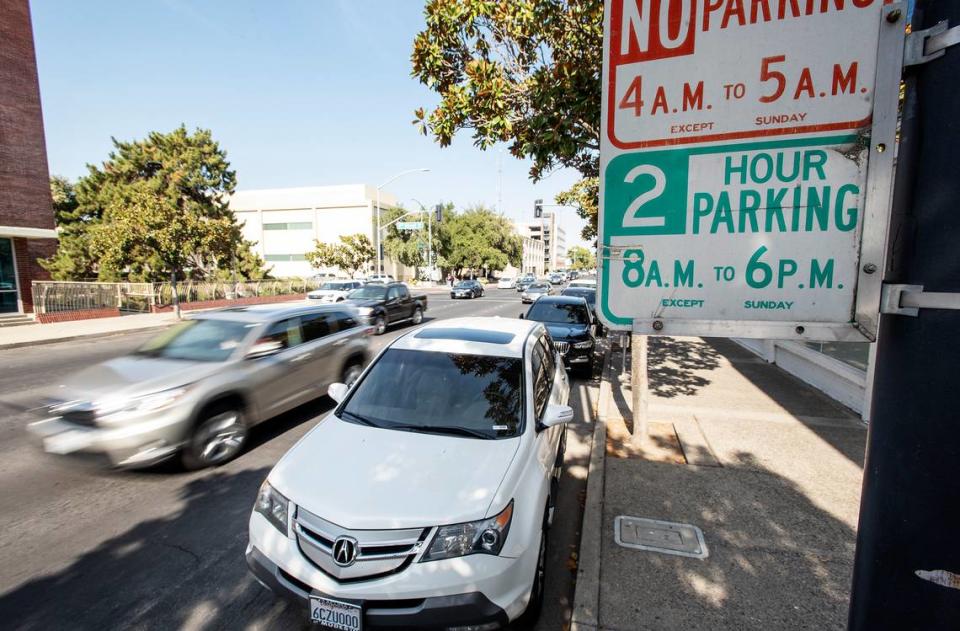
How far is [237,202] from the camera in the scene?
58.4m

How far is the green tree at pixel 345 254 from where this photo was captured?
41.7m

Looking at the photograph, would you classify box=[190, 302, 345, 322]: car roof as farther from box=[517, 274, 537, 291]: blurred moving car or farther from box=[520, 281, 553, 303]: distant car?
box=[517, 274, 537, 291]: blurred moving car

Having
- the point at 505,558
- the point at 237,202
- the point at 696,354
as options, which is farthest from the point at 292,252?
the point at 505,558

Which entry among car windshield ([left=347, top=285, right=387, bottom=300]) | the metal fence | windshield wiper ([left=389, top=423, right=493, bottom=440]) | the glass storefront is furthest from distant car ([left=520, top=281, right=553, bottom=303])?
windshield wiper ([left=389, top=423, right=493, bottom=440])

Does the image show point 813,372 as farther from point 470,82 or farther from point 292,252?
point 292,252

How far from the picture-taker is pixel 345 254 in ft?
139

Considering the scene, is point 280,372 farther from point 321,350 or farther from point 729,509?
point 729,509

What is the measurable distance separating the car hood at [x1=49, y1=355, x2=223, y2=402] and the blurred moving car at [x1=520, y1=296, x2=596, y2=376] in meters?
5.34

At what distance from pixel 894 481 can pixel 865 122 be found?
3.25ft

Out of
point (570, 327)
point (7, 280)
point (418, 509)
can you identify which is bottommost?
point (418, 509)

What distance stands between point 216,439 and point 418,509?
12.4ft

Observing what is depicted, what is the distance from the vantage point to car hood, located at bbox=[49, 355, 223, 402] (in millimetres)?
4828

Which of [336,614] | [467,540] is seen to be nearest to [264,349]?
[336,614]

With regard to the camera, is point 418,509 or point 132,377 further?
point 132,377
